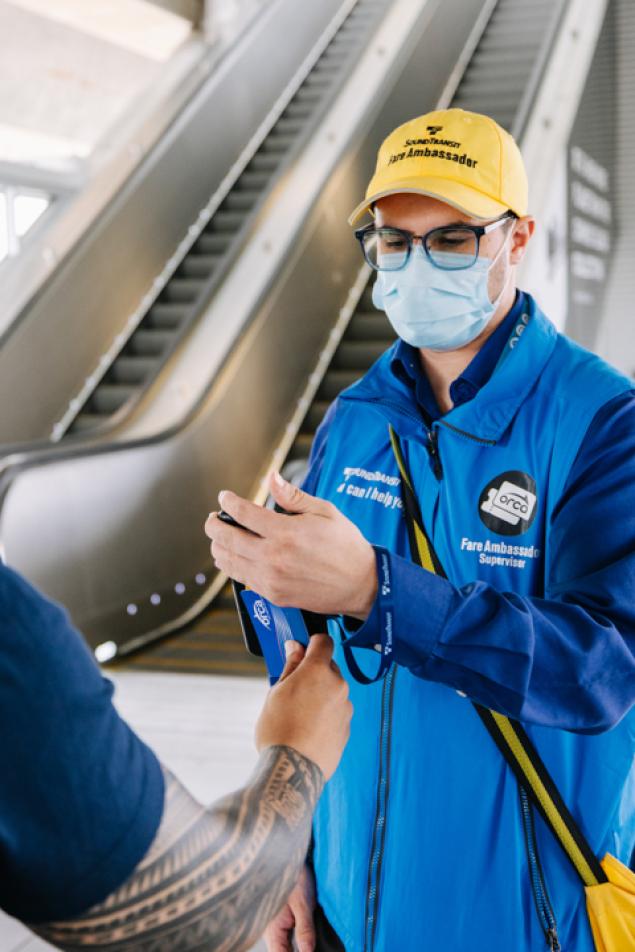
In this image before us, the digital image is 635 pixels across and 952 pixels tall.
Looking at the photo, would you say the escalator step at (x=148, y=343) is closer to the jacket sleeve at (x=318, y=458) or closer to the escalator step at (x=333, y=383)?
the escalator step at (x=333, y=383)

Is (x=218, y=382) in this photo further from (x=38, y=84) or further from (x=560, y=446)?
(x=560, y=446)

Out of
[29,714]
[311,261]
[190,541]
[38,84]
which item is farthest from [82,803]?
[38,84]

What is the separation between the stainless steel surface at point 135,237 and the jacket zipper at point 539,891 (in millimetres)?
6268

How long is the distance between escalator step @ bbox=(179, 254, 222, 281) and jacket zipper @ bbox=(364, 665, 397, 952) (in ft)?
22.8

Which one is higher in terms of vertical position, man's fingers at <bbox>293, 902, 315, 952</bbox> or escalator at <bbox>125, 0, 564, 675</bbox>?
escalator at <bbox>125, 0, 564, 675</bbox>

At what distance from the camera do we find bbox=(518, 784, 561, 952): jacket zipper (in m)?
1.31

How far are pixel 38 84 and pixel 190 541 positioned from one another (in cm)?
564

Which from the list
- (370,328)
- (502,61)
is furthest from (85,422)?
(502,61)

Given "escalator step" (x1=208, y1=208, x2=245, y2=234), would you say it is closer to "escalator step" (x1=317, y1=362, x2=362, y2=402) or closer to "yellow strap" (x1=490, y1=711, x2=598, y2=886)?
"escalator step" (x1=317, y1=362, x2=362, y2=402)

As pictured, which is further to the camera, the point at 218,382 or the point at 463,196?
the point at 218,382

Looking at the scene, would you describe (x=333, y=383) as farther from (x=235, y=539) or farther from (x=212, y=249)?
(x=235, y=539)

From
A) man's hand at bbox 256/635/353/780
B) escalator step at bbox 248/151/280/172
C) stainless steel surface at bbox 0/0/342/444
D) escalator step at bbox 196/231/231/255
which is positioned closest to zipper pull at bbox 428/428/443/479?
man's hand at bbox 256/635/353/780

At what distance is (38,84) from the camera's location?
9.65 m

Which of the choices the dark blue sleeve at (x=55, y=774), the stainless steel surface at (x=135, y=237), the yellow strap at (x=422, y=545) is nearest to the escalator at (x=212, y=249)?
the stainless steel surface at (x=135, y=237)
